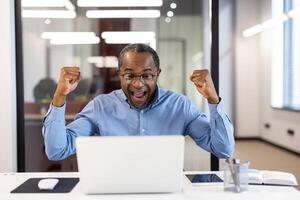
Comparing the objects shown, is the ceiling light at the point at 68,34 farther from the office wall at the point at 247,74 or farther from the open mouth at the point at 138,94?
the office wall at the point at 247,74

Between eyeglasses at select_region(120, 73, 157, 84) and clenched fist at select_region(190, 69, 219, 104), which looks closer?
clenched fist at select_region(190, 69, 219, 104)

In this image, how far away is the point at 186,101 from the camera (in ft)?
6.66

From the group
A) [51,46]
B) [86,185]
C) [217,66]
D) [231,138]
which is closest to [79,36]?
[51,46]

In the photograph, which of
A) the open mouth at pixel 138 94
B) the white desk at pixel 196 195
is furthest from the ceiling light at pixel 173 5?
the white desk at pixel 196 195

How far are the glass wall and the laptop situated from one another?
207cm

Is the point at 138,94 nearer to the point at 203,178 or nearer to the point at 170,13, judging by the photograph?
the point at 203,178

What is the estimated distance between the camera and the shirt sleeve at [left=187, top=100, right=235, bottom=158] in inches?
68.5

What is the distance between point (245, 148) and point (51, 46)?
4.11 m

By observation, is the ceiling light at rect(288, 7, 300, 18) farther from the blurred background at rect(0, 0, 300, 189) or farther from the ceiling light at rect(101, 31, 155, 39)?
the ceiling light at rect(101, 31, 155, 39)

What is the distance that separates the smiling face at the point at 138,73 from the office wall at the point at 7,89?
1498 mm

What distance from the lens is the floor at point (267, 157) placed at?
16.0 ft

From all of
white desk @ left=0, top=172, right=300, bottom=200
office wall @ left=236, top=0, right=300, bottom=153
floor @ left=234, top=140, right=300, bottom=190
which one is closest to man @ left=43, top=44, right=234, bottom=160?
white desk @ left=0, top=172, right=300, bottom=200

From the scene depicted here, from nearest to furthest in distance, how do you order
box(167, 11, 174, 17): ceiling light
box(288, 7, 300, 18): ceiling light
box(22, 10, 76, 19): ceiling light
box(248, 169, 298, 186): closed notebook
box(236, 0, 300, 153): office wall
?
box(248, 169, 298, 186): closed notebook → box(167, 11, 174, 17): ceiling light → box(22, 10, 76, 19): ceiling light → box(288, 7, 300, 18): ceiling light → box(236, 0, 300, 153): office wall

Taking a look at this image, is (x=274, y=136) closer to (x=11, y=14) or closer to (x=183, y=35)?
(x=183, y=35)
